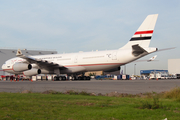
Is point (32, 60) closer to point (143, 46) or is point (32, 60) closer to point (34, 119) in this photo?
point (143, 46)

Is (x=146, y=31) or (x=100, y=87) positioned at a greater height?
(x=146, y=31)

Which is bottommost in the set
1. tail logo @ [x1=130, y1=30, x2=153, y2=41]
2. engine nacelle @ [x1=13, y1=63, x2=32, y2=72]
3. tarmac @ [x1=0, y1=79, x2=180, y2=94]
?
tarmac @ [x1=0, y1=79, x2=180, y2=94]

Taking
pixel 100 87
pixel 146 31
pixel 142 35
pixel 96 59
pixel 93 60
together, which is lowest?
pixel 100 87

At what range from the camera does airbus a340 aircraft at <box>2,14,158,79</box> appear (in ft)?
87.2

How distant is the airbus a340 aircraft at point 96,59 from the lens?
2659cm

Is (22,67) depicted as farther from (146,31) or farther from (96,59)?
(146,31)

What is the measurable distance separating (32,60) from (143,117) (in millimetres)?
29430

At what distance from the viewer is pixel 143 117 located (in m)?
5.07

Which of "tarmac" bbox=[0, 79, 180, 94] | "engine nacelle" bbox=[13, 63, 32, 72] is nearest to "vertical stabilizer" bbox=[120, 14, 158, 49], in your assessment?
"tarmac" bbox=[0, 79, 180, 94]

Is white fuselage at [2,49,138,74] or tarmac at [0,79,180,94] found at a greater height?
white fuselage at [2,49,138,74]

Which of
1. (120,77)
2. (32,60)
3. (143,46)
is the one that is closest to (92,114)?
(143,46)

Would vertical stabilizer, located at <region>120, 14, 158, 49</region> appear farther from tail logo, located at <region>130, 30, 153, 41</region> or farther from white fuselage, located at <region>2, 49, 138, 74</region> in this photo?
white fuselage, located at <region>2, 49, 138, 74</region>

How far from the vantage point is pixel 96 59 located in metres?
29.7

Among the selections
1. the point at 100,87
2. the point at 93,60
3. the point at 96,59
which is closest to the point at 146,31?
the point at 96,59
